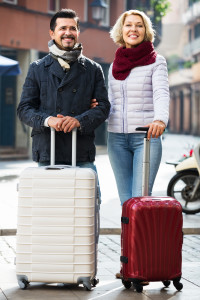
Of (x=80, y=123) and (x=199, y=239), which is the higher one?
(x=80, y=123)


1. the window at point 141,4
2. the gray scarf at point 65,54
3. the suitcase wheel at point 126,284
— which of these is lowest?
the suitcase wheel at point 126,284

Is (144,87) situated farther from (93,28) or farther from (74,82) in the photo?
(93,28)

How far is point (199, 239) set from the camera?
28.6 ft

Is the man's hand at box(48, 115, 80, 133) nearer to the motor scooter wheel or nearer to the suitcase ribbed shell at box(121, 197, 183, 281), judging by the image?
the suitcase ribbed shell at box(121, 197, 183, 281)

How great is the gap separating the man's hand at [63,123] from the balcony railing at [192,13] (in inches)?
2426

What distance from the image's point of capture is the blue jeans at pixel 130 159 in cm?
586

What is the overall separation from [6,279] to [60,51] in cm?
176

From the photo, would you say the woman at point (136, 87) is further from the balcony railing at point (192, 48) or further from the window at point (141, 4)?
the balcony railing at point (192, 48)

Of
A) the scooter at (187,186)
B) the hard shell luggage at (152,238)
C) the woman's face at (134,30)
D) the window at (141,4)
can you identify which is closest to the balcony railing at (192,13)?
the window at (141,4)

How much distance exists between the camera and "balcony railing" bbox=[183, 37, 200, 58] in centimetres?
6388

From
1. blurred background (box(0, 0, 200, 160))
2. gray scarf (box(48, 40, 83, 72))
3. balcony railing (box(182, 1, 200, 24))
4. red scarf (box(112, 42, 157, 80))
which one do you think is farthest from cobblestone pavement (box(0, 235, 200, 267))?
balcony railing (box(182, 1, 200, 24))

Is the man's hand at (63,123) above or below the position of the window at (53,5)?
below

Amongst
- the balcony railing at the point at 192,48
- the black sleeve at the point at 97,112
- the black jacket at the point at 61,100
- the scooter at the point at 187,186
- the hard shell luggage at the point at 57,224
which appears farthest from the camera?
the balcony railing at the point at 192,48

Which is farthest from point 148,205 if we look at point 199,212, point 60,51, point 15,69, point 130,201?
point 15,69
